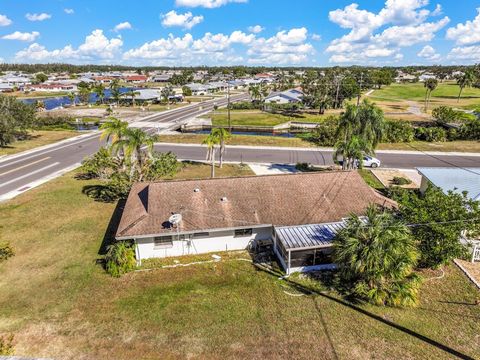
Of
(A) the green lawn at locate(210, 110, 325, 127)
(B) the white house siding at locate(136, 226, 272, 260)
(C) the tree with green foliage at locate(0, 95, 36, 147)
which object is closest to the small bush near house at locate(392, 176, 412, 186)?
(B) the white house siding at locate(136, 226, 272, 260)

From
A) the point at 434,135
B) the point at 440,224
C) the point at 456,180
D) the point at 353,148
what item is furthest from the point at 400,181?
the point at 434,135

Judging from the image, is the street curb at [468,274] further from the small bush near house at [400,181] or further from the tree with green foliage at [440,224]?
the small bush near house at [400,181]

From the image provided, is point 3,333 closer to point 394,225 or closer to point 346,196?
point 394,225

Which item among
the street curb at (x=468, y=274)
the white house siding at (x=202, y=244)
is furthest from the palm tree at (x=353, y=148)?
the white house siding at (x=202, y=244)

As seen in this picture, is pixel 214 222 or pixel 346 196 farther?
pixel 346 196

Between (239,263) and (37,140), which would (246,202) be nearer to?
(239,263)

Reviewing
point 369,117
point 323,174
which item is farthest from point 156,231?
point 369,117
